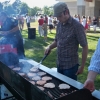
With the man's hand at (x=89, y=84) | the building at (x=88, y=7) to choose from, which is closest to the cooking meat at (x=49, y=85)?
the man's hand at (x=89, y=84)

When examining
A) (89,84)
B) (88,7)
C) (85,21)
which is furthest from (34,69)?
(88,7)

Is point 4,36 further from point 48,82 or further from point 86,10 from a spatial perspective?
point 86,10

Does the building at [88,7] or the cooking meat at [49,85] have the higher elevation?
the building at [88,7]

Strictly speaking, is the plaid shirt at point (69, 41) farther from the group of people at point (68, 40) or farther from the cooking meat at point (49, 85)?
the cooking meat at point (49, 85)

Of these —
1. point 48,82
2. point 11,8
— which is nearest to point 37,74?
point 48,82

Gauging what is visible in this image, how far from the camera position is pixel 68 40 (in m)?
2.83

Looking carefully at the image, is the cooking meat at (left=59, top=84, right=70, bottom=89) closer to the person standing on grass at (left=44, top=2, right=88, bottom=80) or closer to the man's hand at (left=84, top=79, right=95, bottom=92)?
the person standing on grass at (left=44, top=2, right=88, bottom=80)

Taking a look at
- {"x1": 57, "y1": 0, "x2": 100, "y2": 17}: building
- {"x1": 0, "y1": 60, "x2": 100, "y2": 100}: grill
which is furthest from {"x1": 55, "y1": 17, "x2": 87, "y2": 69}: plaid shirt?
{"x1": 57, "y1": 0, "x2": 100, "y2": 17}: building

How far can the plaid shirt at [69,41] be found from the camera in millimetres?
2758

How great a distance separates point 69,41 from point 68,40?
0.07 feet

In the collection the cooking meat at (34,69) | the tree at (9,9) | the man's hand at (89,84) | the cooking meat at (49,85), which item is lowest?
the cooking meat at (49,85)

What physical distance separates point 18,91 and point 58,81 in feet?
1.93

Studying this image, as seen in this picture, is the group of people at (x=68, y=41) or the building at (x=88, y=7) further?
the building at (x=88, y=7)

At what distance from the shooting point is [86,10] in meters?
24.7
